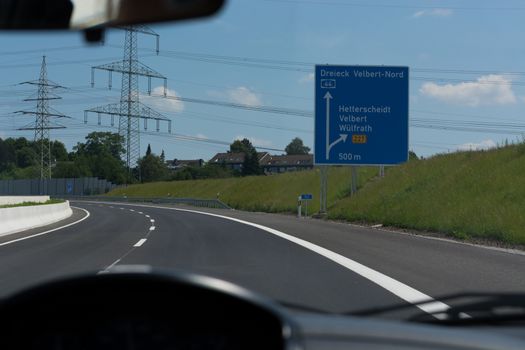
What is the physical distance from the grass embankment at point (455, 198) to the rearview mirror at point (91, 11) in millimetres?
15160

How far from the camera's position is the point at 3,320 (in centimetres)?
234

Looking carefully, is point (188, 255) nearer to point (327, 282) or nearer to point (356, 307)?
point (327, 282)

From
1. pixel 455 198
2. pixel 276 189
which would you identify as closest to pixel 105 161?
pixel 276 189

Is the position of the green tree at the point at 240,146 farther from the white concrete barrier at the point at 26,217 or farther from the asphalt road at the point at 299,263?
the asphalt road at the point at 299,263

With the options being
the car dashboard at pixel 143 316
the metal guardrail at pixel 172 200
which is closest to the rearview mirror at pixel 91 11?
the car dashboard at pixel 143 316

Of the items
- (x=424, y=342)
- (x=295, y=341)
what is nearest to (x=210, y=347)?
(x=295, y=341)

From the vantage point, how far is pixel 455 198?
25578 mm

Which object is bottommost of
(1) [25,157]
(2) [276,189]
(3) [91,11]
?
(2) [276,189]

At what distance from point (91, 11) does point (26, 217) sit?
23806mm

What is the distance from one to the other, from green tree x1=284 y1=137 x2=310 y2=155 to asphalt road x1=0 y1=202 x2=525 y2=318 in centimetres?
11503

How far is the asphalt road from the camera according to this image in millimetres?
8688

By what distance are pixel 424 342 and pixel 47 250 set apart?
532 inches

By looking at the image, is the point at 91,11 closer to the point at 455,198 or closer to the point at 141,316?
the point at 141,316

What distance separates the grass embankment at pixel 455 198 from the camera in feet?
63.2
